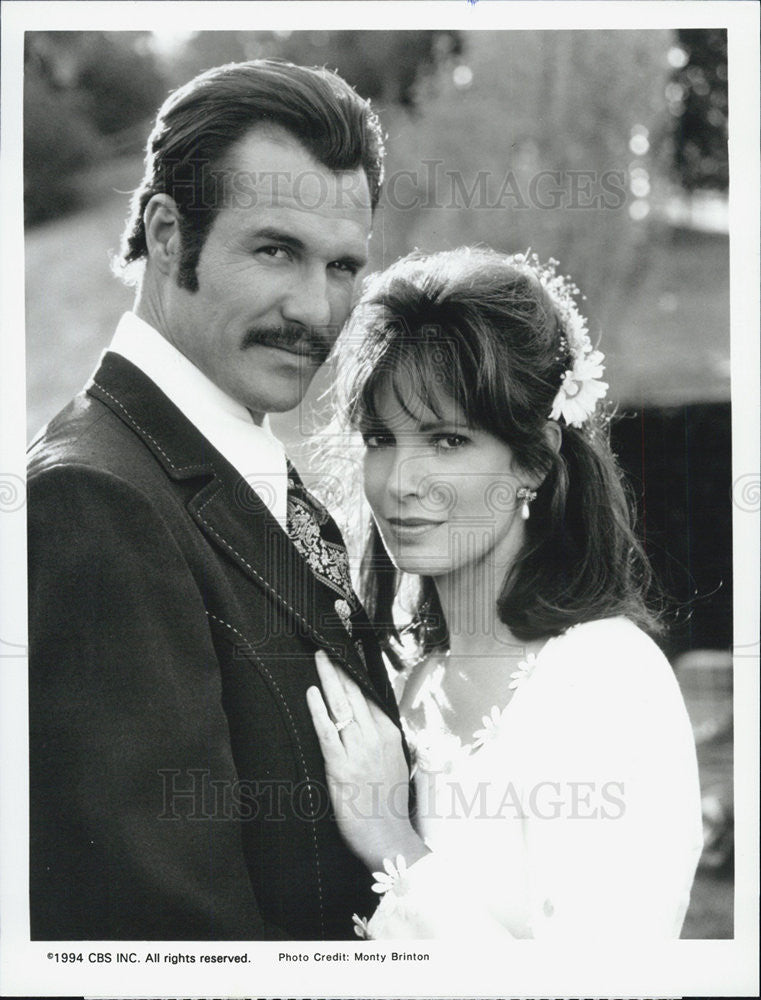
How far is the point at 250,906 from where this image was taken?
243 centimetres

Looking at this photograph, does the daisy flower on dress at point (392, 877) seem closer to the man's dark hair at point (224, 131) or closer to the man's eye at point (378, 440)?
the man's eye at point (378, 440)

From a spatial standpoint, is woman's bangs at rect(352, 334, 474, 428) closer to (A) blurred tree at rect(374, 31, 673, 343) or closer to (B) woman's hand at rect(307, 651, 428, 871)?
(A) blurred tree at rect(374, 31, 673, 343)

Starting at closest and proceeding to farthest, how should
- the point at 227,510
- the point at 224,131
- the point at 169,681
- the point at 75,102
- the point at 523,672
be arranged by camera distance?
1. the point at 169,681
2. the point at 227,510
3. the point at 224,131
4. the point at 523,672
5. the point at 75,102

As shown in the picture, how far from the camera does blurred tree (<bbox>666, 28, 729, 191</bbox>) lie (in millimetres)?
2730

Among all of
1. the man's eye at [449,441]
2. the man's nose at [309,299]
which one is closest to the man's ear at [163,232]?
the man's nose at [309,299]

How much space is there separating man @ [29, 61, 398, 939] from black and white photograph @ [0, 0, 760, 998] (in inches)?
0.4

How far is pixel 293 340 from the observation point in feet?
8.34

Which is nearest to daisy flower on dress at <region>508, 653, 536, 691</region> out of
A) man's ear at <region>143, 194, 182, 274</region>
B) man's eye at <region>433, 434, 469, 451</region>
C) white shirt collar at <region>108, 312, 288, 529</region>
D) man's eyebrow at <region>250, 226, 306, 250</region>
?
man's eye at <region>433, 434, 469, 451</region>

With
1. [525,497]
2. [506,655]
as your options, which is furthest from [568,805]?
[525,497]

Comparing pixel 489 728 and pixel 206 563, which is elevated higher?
pixel 206 563

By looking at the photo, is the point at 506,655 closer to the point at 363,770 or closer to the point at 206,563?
the point at 363,770

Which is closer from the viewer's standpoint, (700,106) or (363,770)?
(363,770)

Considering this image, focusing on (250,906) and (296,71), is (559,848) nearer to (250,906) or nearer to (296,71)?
(250,906)

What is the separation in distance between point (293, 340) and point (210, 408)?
27cm
